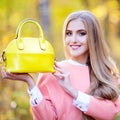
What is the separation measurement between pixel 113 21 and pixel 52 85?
59.8 feet

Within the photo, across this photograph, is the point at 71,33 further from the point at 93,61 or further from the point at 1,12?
the point at 1,12

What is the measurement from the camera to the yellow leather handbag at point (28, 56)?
5.84 m

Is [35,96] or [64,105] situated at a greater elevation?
[35,96]

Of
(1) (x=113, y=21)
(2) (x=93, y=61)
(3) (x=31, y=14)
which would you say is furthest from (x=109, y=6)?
(2) (x=93, y=61)

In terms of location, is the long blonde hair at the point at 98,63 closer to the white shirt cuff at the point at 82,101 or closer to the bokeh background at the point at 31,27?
the white shirt cuff at the point at 82,101

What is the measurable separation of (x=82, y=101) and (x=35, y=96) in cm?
41

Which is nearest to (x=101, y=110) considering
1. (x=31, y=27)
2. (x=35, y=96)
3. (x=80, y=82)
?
(x=80, y=82)

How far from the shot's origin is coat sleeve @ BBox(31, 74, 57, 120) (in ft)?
19.7

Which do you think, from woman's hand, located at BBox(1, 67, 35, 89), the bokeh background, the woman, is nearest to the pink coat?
the woman

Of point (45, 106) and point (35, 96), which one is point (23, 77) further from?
point (45, 106)

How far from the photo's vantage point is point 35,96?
596 cm

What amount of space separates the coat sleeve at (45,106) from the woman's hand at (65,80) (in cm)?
14

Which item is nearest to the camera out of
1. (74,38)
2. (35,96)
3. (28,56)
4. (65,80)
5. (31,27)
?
(28,56)

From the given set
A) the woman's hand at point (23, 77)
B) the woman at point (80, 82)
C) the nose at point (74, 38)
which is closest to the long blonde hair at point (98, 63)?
the woman at point (80, 82)
